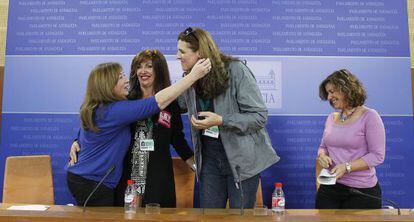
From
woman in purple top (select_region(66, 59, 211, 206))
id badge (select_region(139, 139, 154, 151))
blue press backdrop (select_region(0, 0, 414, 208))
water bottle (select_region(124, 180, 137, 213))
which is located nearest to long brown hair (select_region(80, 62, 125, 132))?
woman in purple top (select_region(66, 59, 211, 206))

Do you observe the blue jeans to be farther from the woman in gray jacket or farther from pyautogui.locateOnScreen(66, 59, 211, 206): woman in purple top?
pyautogui.locateOnScreen(66, 59, 211, 206): woman in purple top

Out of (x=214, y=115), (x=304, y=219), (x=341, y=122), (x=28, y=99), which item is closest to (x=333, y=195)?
(x=341, y=122)

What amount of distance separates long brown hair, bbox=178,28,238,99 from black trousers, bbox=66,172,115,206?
78 centimetres

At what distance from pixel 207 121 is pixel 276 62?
54.6 inches

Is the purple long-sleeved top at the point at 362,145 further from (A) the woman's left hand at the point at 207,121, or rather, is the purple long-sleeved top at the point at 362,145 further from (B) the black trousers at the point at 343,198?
(A) the woman's left hand at the point at 207,121

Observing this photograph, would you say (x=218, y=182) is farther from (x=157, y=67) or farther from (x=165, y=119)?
(x=157, y=67)

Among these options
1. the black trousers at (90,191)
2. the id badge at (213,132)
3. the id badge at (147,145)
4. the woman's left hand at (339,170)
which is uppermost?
the id badge at (213,132)

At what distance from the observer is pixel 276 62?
10.8 ft

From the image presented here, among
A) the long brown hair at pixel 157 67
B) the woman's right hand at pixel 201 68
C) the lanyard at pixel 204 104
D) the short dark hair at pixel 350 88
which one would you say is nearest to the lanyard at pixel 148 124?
the long brown hair at pixel 157 67

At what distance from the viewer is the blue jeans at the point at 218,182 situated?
2.20 m

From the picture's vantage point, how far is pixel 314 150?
3281 mm

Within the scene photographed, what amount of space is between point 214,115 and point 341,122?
0.96m

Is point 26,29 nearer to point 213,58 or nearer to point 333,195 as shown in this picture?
point 213,58

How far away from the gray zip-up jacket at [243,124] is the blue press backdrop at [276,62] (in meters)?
1.06
